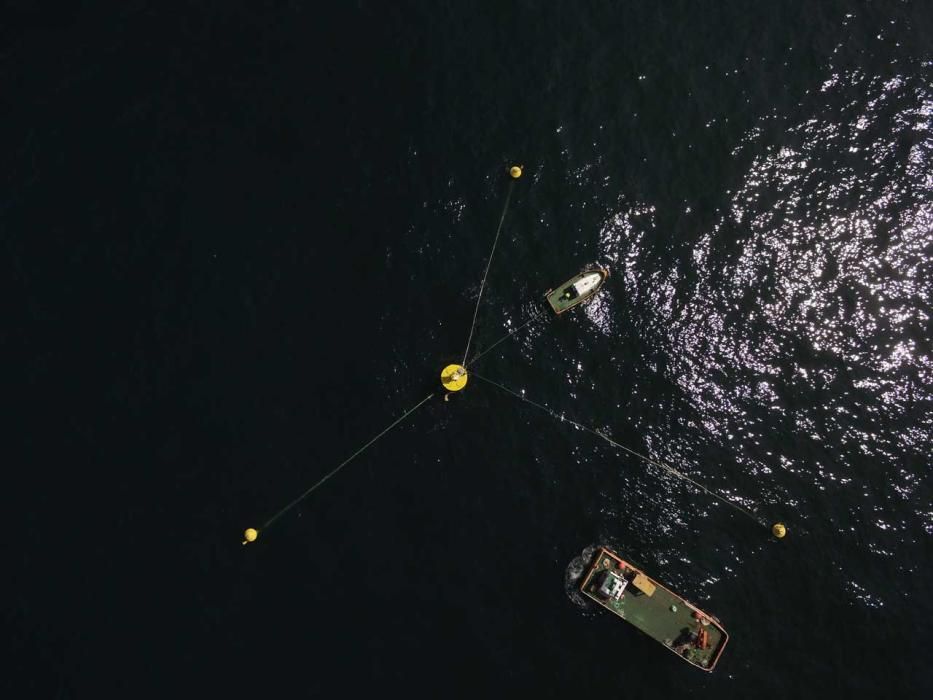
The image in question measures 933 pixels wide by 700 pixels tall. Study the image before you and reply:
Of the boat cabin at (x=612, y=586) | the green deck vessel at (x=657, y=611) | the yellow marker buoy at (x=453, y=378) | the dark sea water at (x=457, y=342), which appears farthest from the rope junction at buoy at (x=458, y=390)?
the boat cabin at (x=612, y=586)

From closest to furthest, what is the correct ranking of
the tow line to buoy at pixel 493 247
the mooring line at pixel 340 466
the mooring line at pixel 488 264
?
the mooring line at pixel 340 466 < the mooring line at pixel 488 264 < the tow line to buoy at pixel 493 247

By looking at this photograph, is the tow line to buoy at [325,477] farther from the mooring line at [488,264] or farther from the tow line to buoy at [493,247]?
the tow line to buoy at [493,247]

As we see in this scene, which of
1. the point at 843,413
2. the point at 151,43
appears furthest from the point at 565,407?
the point at 151,43

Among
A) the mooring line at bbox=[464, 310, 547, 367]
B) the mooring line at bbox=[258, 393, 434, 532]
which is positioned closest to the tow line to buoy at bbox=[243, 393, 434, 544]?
the mooring line at bbox=[258, 393, 434, 532]

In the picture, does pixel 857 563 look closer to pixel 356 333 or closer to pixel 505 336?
pixel 505 336

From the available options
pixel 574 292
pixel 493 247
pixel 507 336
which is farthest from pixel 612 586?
pixel 493 247

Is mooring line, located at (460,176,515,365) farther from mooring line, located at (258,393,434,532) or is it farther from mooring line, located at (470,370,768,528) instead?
mooring line, located at (258,393,434,532)
